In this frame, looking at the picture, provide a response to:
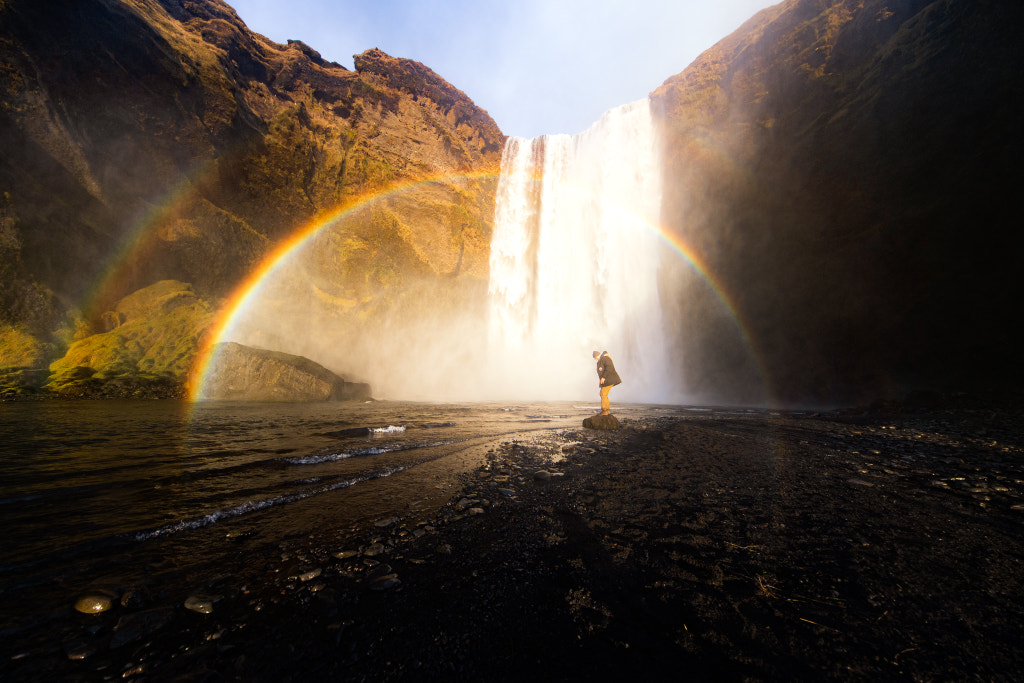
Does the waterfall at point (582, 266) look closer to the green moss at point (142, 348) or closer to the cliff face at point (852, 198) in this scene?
the cliff face at point (852, 198)

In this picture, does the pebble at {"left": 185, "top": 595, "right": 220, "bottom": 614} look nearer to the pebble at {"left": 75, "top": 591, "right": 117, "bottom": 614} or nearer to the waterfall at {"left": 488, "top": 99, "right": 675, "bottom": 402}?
the pebble at {"left": 75, "top": 591, "right": 117, "bottom": 614}

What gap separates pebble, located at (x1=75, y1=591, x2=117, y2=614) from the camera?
152 centimetres

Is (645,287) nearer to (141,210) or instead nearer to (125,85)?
(141,210)

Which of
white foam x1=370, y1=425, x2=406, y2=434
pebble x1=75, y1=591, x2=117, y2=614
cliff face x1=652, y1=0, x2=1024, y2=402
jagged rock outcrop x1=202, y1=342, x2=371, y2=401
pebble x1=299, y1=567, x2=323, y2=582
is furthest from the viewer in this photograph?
jagged rock outcrop x1=202, y1=342, x2=371, y2=401

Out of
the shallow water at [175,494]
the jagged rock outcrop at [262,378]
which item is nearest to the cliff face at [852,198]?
the shallow water at [175,494]

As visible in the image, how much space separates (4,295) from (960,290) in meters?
46.9

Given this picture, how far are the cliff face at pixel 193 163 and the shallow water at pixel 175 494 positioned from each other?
2236 centimetres

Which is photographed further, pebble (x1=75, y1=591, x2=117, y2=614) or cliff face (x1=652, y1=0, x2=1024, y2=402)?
cliff face (x1=652, y1=0, x2=1024, y2=402)

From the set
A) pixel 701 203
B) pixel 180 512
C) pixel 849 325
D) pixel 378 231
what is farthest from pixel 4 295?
pixel 849 325

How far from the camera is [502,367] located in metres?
30.0

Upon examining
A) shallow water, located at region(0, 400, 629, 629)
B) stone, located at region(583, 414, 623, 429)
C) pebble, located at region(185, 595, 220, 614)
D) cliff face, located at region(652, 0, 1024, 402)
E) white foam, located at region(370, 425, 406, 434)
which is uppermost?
cliff face, located at region(652, 0, 1024, 402)

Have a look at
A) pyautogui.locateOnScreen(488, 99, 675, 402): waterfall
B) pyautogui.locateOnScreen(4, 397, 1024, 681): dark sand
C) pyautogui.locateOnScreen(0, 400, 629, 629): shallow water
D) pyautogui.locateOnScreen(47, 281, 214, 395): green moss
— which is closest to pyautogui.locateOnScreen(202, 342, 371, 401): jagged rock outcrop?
pyautogui.locateOnScreen(47, 281, 214, 395): green moss

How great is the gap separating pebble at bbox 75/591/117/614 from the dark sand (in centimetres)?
5

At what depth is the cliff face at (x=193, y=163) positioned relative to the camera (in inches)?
752
